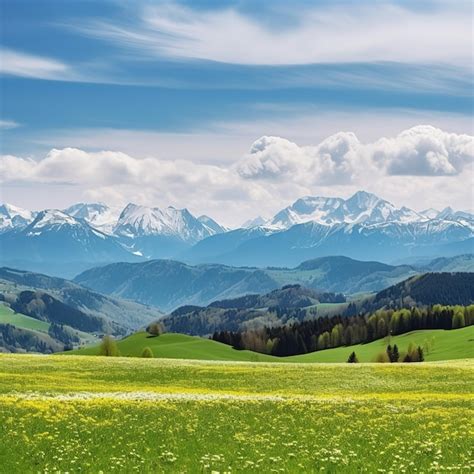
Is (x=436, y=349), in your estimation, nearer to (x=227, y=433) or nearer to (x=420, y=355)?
(x=420, y=355)

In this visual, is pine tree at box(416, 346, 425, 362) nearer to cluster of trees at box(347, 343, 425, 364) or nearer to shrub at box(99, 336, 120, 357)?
cluster of trees at box(347, 343, 425, 364)

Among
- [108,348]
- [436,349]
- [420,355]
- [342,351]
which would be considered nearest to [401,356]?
[436,349]

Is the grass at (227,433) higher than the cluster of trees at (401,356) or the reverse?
higher

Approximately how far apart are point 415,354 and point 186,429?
13156 centimetres

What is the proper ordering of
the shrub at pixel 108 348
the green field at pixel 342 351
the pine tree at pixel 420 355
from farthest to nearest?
the green field at pixel 342 351
the shrub at pixel 108 348
the pine tree at pixel 420 355

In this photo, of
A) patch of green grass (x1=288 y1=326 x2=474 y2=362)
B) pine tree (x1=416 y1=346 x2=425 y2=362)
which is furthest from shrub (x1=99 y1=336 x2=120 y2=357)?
pine tree (x1=416 y1=346 x2=425 y2=362)

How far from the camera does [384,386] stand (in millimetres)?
56938

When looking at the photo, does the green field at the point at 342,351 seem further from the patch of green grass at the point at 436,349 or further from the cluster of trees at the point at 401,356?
the cluster of trees at the point at 401,356

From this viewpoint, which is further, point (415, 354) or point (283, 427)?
point (415, 354)

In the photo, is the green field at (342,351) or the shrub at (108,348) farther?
the green field at (342,351)

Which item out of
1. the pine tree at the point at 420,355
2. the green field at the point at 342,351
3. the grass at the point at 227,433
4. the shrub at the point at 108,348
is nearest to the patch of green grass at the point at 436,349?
the green field at the point at 342,351

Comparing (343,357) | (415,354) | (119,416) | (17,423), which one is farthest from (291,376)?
(343,357)

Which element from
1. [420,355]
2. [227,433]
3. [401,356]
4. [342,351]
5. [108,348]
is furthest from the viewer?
[342,351]

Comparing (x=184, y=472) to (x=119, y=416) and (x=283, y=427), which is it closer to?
(x=283, y=427)
